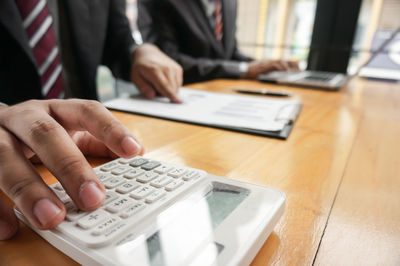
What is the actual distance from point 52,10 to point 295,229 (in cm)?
87

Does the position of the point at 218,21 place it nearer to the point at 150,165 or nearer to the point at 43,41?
the point at 43,41

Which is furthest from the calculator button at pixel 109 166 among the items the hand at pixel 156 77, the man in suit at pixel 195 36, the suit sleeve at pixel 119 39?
the man in suit at pixel 195 36

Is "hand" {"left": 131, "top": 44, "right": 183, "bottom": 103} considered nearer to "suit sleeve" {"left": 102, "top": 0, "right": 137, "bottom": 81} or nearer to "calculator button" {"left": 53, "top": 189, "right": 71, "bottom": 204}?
"suit sleeve" {"left": 102, "top": 0, "right": 137, "bottom": 81}

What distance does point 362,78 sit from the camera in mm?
1366

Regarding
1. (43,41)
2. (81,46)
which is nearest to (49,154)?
(43,41)

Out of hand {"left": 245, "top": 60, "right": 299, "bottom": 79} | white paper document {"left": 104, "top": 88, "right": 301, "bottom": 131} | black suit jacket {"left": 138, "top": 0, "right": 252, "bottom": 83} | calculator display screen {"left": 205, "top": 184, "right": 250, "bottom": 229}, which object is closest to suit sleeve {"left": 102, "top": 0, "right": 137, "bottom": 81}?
black suit jacket {"left": 138, "top": 0, "right": 252, "bottom": 83}

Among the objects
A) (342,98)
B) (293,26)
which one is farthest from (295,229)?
(293,26)

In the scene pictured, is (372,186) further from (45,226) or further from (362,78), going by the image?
(362,78)

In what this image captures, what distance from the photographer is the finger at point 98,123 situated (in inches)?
9.7

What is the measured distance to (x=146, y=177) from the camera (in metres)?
0.25

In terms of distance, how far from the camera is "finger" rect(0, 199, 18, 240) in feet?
0.63

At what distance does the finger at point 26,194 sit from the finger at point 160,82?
1.35 feet

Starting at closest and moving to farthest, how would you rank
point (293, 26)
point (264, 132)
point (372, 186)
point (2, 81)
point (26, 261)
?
1. point (26, 261)
2. point (372, 186)
3. point (264, 132)
4. point (2, 81)
5. point (293, 26)

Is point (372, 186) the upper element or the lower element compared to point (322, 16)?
lower
